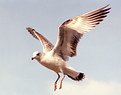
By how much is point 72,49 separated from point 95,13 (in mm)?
1499

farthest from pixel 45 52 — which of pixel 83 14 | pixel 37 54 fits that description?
pixel 83 14

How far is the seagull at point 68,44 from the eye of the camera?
16500 millimetres

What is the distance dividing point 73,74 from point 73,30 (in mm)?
1496

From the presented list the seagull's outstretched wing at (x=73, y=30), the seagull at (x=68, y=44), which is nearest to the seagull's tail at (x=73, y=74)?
the seagull at (x=68, y=44)

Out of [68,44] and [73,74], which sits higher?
[68,44]

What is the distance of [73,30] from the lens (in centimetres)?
1669

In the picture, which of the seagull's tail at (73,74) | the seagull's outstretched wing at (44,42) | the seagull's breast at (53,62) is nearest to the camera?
the seagull's breast at (53,62)

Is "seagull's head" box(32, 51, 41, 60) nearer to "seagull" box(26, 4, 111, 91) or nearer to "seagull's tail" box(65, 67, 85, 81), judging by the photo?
"seagull" box(26, 4, 111, 91)

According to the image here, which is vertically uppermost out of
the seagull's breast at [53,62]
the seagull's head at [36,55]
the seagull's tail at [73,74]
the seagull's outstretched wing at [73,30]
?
the seagull's outstretched wing at [73,30]

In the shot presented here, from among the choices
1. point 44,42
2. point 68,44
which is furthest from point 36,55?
point 44,42

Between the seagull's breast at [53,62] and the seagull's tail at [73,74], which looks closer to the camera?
the seagull's breast at [53,62]

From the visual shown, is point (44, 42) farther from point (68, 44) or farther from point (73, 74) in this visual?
point (73, 74)

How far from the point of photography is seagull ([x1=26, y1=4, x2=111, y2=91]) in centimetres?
1650

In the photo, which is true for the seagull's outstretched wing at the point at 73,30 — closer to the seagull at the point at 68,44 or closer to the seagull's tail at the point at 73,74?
the seagull at the point at 68,44
